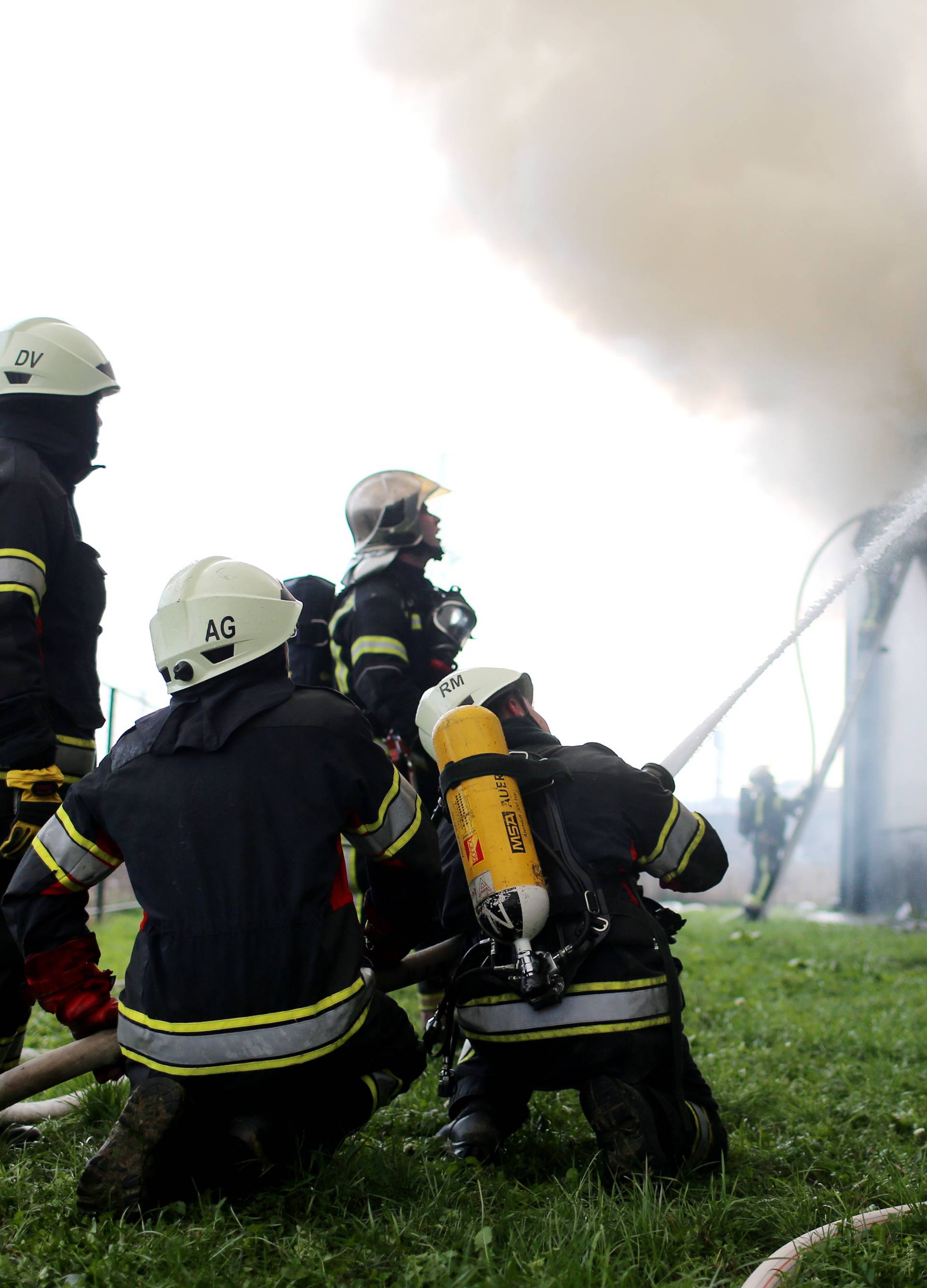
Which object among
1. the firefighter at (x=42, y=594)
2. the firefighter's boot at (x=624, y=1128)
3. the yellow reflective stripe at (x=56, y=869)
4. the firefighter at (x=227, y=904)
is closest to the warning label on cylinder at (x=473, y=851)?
the firefighter at (x=227, y=904)

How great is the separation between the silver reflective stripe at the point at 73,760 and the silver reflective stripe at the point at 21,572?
1.63 ft

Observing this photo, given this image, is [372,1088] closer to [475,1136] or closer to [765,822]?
[475,1136]

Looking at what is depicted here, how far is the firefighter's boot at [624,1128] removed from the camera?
2.50 metres

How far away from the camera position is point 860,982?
6.79 meters

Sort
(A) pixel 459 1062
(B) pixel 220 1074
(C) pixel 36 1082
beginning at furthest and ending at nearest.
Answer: (A) pixel 459 1062 < (C) pixel 36 1082 < (B) pixel 220 1074

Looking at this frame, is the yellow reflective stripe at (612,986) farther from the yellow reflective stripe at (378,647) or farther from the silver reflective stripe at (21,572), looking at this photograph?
the yellow reflective stripe at (378,647)

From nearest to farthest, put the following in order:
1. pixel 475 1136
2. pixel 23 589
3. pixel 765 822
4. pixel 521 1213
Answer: pixel 521 1213, pixel 475 1136, pixel 23 589, pixel 765 822

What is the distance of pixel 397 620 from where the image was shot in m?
4.59

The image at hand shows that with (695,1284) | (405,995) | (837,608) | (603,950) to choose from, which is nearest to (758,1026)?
(405,995)

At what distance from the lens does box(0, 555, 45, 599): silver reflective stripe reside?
3.13m

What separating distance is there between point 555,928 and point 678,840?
1.42ft

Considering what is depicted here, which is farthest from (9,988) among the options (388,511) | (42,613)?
(388,511)

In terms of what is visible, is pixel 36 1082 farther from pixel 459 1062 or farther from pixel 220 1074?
pixel 459 1062

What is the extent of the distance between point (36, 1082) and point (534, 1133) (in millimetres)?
1457
